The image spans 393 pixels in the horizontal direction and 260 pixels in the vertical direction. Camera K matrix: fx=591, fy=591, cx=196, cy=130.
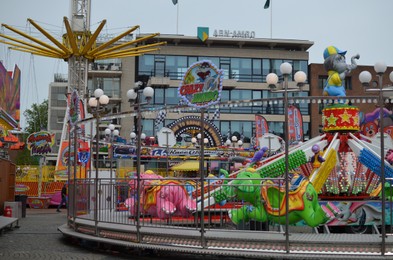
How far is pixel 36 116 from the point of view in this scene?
96.3 metres

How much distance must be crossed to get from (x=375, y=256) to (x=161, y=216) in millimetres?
5510

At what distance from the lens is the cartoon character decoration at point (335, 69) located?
65.4ft

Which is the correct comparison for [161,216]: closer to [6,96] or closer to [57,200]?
[6,96]

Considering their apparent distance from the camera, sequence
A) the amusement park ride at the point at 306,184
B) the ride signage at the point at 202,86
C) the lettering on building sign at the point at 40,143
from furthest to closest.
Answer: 1. the lettering on building sign at the point at 40,143
2. the ride signage at the point at 202,86
3. the amusement park ride at the point at 306,184

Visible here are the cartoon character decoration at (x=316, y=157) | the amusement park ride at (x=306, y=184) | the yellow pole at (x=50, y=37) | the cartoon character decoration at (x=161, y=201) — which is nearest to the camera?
the amusement park ride at (x=306, y=184)

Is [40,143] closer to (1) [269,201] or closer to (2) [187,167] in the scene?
(2) [187,167]

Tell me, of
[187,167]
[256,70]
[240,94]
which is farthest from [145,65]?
[187,167]

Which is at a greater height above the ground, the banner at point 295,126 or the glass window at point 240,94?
the glass window at point 240,94

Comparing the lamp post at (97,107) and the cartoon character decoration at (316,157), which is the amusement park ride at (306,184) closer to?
the cartoon character decoration at (316,157)

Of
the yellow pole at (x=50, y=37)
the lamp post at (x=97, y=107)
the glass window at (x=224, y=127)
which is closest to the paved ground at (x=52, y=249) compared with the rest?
the lamp post at (x=97, y=107)

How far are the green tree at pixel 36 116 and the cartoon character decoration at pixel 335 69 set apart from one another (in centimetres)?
7767

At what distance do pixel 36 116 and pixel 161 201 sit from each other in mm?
85351

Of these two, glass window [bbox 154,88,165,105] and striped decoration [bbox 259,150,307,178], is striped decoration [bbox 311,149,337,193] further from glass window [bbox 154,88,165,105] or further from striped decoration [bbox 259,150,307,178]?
glass window [bbox 154,88,165,105]

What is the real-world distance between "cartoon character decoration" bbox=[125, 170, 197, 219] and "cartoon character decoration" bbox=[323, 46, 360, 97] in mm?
7414
